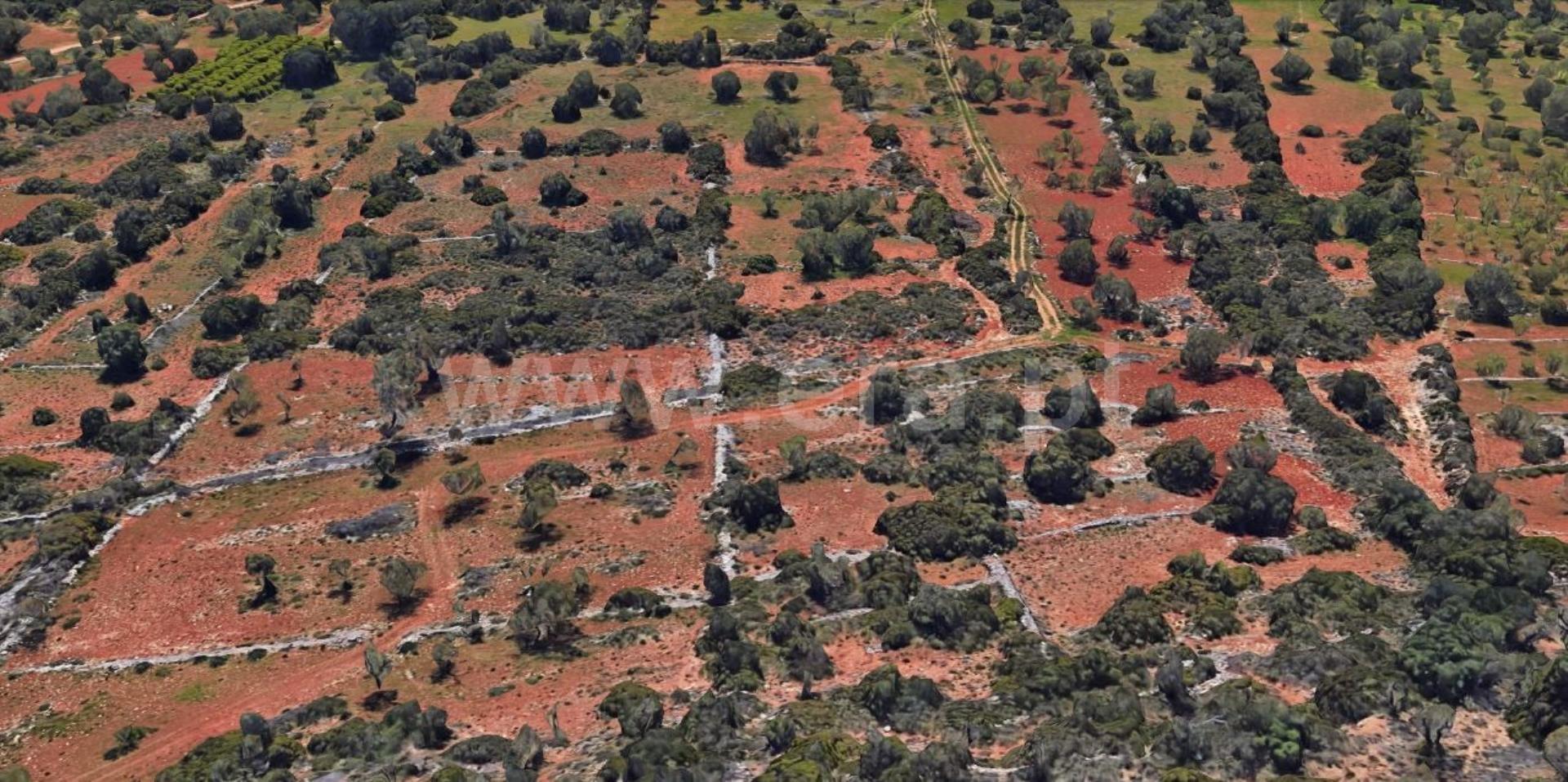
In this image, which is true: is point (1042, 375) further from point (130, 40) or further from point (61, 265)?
point (130, 40)

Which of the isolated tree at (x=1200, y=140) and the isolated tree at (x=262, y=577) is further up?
the isolated tree at (x=262, y=577)

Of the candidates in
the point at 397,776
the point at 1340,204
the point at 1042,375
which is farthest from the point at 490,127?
the point at 397,776

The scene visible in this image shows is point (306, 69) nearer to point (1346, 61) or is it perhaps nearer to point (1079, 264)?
point (1079, 264)

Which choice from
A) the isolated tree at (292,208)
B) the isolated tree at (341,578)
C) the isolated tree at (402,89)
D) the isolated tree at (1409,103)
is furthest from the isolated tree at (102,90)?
the isolated tree at (1409,103)

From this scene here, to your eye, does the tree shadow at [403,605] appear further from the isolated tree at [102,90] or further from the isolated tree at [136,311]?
the isolated tree at [102,90]

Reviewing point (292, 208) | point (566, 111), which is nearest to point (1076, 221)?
point (566, 111)
